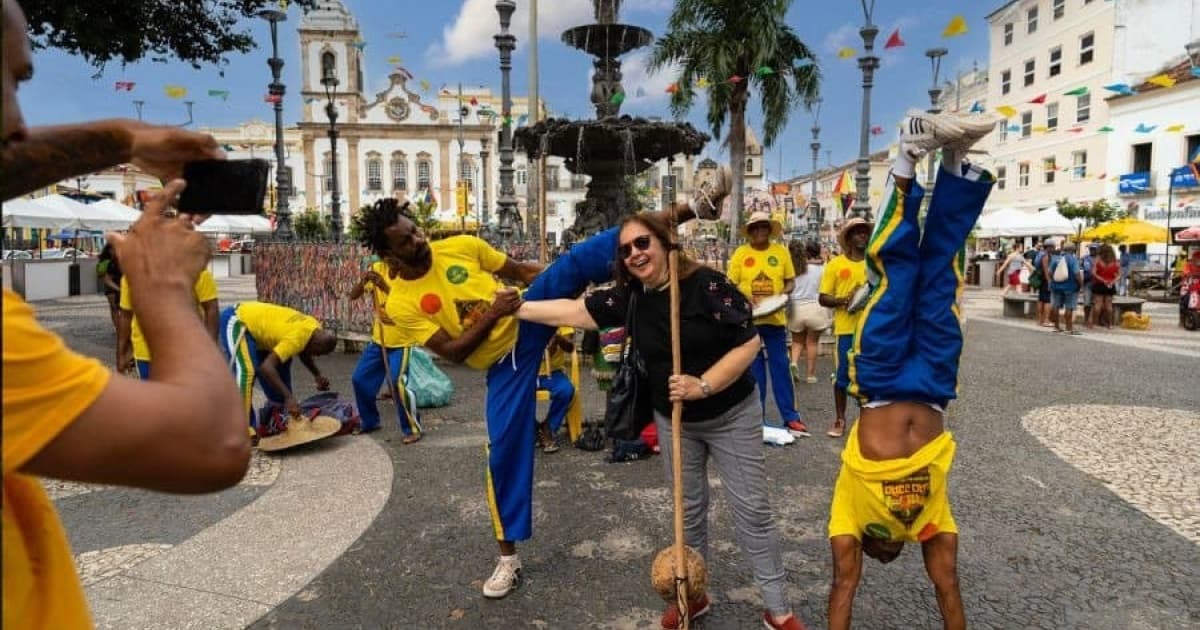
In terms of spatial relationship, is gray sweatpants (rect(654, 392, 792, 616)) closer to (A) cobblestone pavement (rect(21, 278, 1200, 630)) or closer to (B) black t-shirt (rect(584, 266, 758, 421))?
(B) black t-shirt (rect(584, 266, 758, 421))

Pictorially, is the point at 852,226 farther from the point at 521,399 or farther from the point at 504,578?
the point at 504,578

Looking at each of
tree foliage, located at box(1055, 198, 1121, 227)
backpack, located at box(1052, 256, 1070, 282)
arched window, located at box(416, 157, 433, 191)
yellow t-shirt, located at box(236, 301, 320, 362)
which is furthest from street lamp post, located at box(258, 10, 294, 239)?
arched window, located at box(416, 157, 433, 191)

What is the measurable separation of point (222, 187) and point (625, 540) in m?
3.26

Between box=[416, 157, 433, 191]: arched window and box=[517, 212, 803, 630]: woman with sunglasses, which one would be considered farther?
box=[416, 157, 433, 191]: arched window

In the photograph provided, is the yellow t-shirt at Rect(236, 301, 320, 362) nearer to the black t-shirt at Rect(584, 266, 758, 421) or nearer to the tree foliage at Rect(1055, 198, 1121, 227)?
the black t-shirt at Rect(584, 266, 758, 421)

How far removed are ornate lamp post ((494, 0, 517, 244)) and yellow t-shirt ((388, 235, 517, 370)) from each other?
26.6ft

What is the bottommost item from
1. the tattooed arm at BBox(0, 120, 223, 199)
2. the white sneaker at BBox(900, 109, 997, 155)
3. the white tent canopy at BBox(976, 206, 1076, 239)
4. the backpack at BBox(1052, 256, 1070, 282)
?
the backpack at BBox(1052, 256, 1070, 282)

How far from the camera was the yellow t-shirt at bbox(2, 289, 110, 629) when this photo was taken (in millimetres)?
936

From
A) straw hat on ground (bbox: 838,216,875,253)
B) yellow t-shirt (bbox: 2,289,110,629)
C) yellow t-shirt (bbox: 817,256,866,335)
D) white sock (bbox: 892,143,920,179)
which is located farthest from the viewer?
yellow t-shirt (bbox: 817,256,866,335)

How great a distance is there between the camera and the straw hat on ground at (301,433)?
591 cm

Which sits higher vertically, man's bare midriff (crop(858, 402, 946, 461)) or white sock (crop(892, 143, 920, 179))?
white sock (crop(892, 143, 920, 179))

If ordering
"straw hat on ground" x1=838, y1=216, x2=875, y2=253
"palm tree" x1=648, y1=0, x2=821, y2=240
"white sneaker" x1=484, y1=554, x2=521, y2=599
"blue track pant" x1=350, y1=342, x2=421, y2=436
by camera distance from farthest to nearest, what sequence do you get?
"palm tree" x1=648, y1=0, x2=821, y2=240 < "blue track pant" x1=350, y1=342, x2=421, y2=436 < "straw hat on ground" x1=838, y1=216, x2=875, y2=253 < "white sneaker" x1=484, y1=554, x2=521, y2=599

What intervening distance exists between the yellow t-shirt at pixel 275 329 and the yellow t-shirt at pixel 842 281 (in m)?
4.81

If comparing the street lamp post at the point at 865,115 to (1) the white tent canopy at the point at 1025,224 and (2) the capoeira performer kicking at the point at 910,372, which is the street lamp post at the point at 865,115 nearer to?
(1) the white tent canopy at the point at 1025,224
